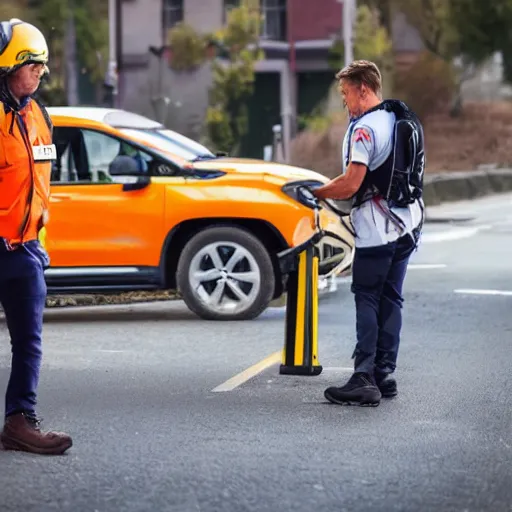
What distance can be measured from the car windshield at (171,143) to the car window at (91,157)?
151 mm

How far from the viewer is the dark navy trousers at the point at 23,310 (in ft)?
22.9

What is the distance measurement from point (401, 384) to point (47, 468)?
2.93 m

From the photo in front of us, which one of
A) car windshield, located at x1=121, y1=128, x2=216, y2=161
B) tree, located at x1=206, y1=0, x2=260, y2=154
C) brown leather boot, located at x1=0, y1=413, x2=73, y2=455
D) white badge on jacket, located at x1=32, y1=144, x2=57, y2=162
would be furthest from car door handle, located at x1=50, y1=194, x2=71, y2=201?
tree, located at x1=206, y1=0, x2=260, y2=154

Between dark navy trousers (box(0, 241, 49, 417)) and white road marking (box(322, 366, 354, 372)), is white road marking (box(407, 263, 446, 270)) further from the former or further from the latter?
dark navy trousers (box(0, 241, 49, 417))

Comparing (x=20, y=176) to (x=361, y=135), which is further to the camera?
(x=361, y=135)

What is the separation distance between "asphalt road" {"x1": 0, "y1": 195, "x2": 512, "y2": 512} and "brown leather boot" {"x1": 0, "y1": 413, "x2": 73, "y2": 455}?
2.0 inches

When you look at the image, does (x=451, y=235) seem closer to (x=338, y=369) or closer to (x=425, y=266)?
(x=425, y=266)

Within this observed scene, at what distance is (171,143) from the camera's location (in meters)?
12.6

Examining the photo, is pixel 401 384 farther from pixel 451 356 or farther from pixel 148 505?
pixel 148 505

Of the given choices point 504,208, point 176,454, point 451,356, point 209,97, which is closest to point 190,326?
point 451,356

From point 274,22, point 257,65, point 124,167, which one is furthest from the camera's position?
point 274,22

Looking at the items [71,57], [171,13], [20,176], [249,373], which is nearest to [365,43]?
[171,13]

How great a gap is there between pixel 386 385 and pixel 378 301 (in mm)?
492

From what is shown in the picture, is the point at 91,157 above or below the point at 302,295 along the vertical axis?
above
